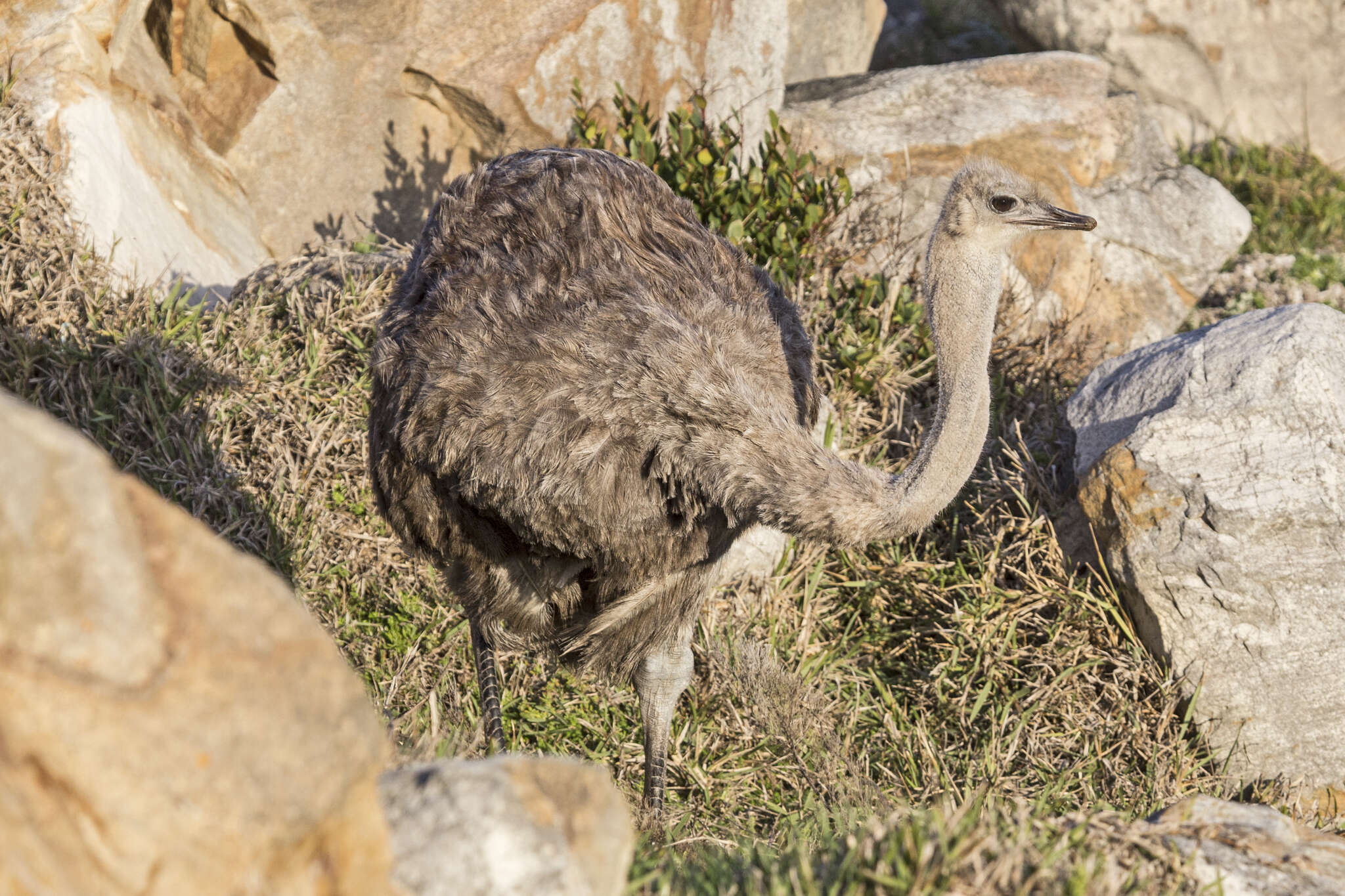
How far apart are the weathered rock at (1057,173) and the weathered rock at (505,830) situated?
12.9ft

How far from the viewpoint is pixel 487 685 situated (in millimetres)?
4145

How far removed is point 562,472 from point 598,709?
1502 millimetres

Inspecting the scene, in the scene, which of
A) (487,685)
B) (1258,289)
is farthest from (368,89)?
(1258,289)

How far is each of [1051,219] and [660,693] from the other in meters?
1.81

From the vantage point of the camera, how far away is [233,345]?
4801 millimetres

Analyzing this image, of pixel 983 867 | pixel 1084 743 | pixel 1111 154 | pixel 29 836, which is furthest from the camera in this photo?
pixel 1111 154

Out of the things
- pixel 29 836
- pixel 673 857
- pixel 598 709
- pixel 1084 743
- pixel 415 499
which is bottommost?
pixel 1084 743

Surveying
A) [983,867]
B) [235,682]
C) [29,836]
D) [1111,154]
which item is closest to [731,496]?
[983,867]

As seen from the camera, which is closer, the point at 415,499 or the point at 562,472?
the point at 562,472

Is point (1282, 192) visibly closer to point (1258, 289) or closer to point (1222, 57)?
point (1222, 57)

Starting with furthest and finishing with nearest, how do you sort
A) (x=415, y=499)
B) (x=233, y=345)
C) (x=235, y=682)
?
(x=233, y=345) → (x=415, y=499) → (x=235, y=682)

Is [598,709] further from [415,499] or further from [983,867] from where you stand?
[983,867]

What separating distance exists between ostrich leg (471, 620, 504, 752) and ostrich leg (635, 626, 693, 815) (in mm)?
441

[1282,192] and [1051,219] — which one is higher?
[1051,219]
